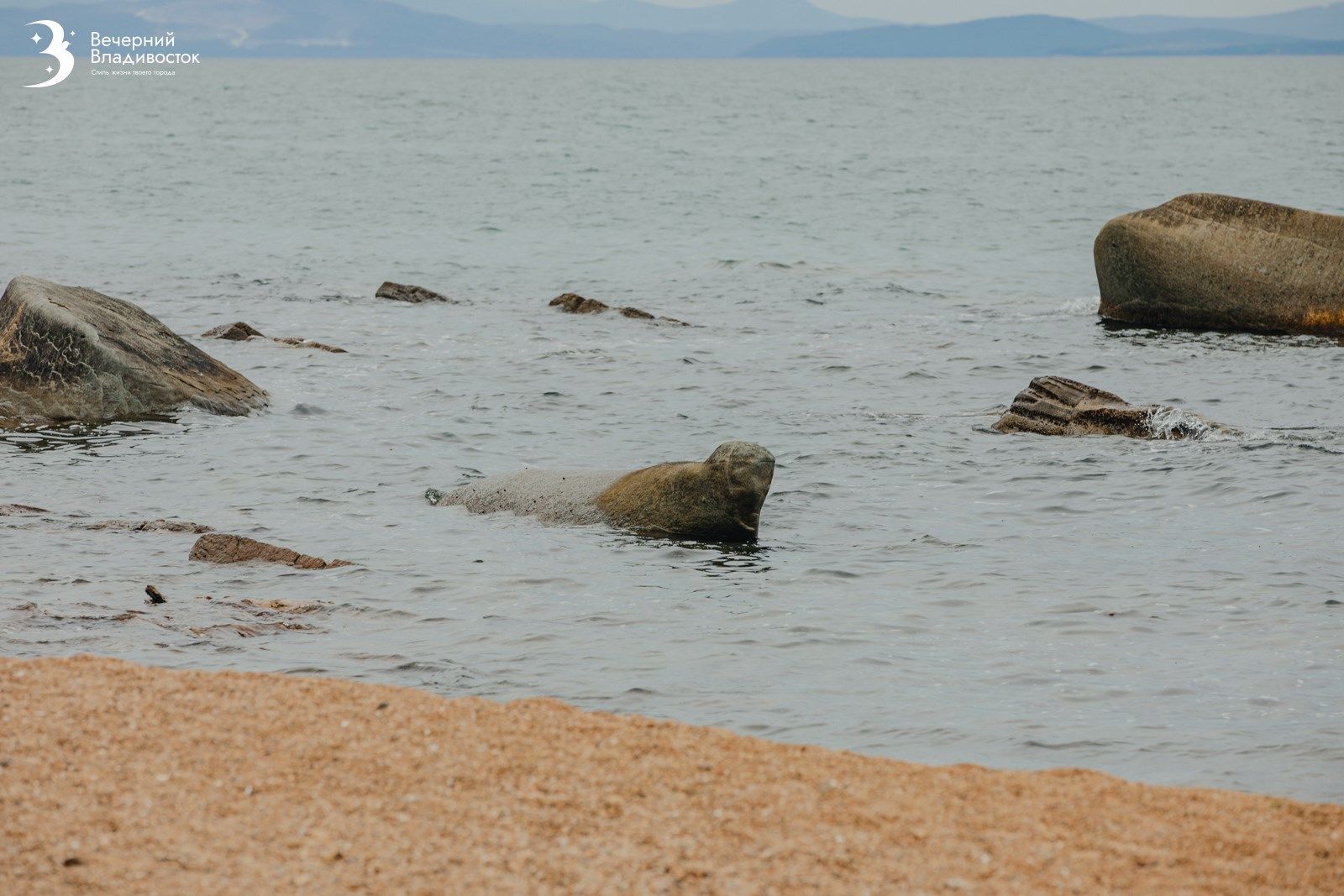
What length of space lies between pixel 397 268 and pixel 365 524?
59.9 feet

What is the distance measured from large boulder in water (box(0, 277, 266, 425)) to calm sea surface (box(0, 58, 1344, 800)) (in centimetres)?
43

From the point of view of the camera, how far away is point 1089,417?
551 inches

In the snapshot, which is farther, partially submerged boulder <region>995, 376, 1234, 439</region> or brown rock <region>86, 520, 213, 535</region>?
partially submerged boulder <region>995, 376, 1234, 439</region>

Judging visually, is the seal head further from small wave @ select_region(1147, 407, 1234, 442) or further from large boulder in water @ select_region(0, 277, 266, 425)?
large boulder in water @ select_region(0, 277, 266, 425)

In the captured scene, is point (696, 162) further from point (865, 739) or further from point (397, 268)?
point (865, 739)

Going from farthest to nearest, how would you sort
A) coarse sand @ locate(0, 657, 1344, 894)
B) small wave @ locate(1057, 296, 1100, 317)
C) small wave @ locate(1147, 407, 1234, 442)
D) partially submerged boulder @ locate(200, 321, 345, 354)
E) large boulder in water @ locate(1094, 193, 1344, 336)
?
small wave @ locate(1057, 296, 1100, 317)
large boulder in water @ locate(1094, 193, 1344, 336)
partially submerged boulder @ locate(200, 321, 345, 354)
small wave @ locate(1147, 407, 1234, 442)
coarse sand @ locate(0, 657, 1344, 894)

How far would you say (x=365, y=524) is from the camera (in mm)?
10906

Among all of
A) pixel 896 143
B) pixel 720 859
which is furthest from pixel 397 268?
pixel 896 143

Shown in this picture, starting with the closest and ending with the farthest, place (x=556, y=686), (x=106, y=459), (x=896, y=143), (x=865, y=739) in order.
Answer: (x=865, y=739)
(x=556, y=686)
(x=106, y=459)
(x=896, y=143)

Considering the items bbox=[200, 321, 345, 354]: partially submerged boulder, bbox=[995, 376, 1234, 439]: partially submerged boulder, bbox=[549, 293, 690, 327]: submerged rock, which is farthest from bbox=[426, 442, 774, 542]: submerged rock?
bbox=[549, 293, 690, 327]: submerged rock

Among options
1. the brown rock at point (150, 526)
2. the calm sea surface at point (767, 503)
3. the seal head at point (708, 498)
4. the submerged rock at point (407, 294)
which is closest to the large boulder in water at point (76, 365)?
the calm sea surface at point (767, 503)

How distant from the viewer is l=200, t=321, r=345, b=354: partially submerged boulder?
1870cm

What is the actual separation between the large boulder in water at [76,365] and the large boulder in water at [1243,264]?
13.4 metres

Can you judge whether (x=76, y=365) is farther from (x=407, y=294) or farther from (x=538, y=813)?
(x=538, y=813)
